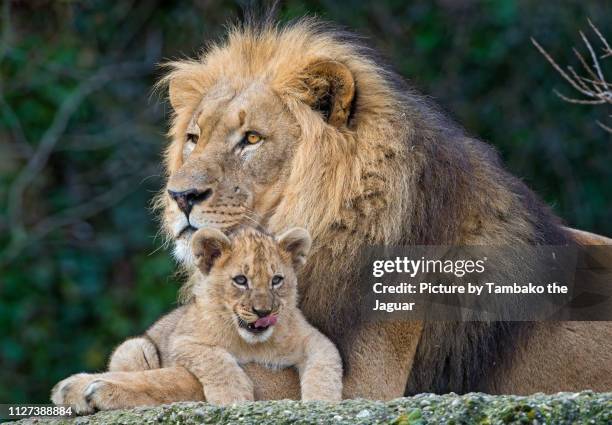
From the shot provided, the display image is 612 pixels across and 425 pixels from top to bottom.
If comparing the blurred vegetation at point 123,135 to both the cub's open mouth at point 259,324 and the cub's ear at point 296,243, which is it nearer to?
the cub's ear at point 296,243

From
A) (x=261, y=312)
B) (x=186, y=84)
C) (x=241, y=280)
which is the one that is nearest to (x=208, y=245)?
(x=241, y=280)

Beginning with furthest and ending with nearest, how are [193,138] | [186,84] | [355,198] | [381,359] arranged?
[186,84], [193,138], [355,198], [381,359]

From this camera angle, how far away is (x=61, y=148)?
28.1 feet

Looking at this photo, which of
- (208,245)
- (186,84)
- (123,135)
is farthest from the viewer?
(123,135)

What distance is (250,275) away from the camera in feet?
11.7

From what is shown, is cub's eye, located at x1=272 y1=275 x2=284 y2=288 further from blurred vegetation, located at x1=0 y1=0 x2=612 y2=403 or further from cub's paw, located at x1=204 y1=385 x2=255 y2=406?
blurred vegetation, located at x1=0 y1=0 x2=612 y2=403

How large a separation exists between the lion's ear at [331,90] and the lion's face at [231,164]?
0.10 metres

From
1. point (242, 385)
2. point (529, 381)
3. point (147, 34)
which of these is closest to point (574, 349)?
point (529, 381)

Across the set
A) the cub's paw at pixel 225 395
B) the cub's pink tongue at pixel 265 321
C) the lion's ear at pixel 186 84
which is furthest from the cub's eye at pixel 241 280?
the lion's ear at pixel 186 84

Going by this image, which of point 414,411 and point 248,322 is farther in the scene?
point 248,322

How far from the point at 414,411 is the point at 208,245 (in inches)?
28.7

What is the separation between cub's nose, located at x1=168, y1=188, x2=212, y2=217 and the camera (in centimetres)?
377

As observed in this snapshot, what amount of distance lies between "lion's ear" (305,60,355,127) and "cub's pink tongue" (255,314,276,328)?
76 centimetres

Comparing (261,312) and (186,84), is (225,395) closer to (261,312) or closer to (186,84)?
(261,312)
